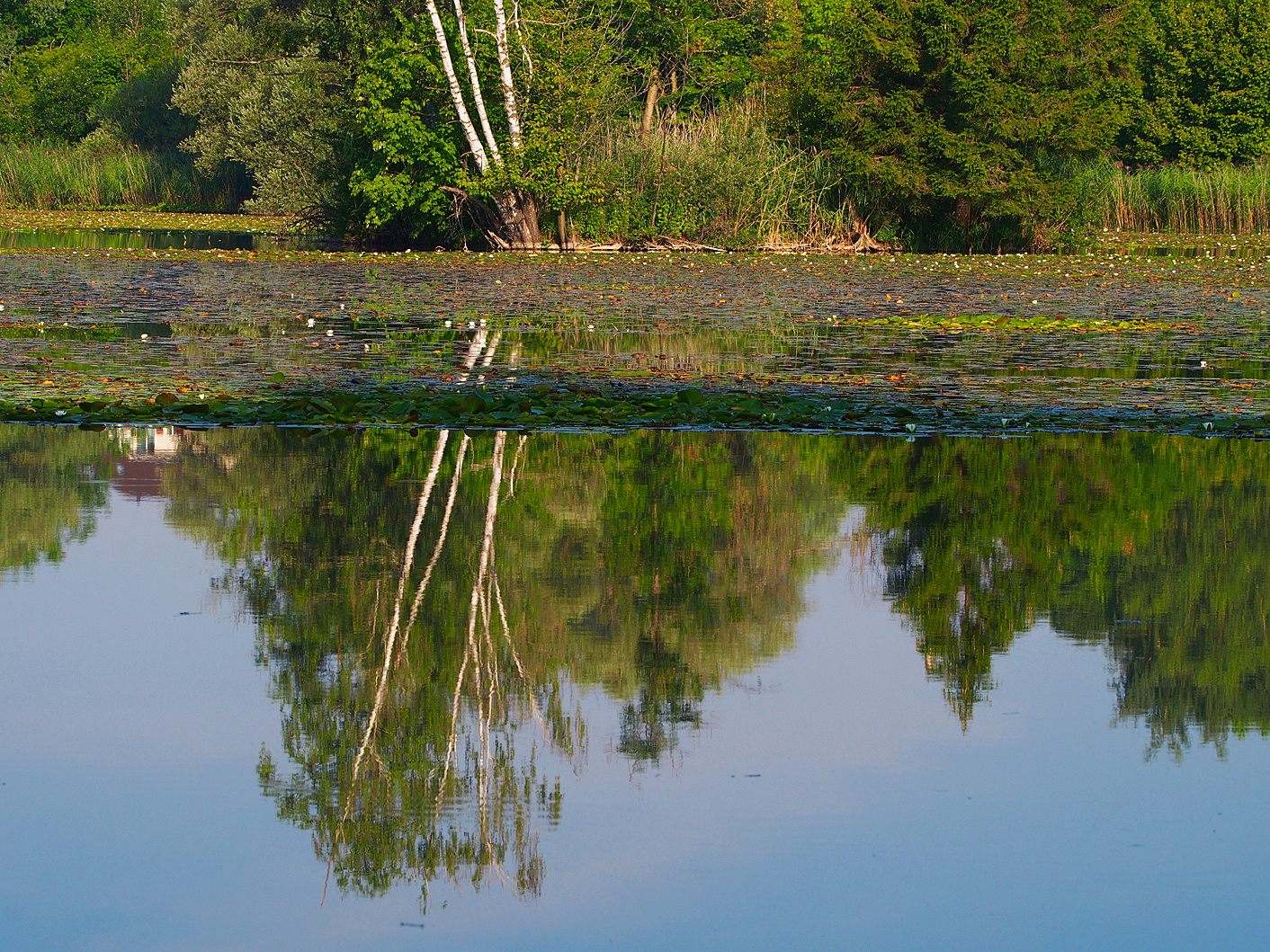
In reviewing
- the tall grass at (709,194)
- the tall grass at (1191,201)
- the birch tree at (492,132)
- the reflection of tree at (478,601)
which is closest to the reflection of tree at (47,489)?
the reflection of tree at (478,601)

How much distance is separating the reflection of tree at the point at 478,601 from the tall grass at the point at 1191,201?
2973 centimetres

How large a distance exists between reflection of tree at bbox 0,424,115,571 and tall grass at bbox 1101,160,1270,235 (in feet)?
99.0

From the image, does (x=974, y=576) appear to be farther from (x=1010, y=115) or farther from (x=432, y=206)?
(x=1010, y=115)

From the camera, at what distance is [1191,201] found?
36281 millimetres

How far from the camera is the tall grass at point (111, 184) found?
147ft

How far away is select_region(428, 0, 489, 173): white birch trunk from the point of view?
24984 millimetres

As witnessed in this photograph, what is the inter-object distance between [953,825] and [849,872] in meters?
0.37

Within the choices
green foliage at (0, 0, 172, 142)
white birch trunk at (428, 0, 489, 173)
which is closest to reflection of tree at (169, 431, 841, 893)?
white birch trunk at (428, 0, 489, 173)

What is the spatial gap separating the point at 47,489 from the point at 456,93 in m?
19.8

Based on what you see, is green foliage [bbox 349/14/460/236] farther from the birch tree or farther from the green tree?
the green tree

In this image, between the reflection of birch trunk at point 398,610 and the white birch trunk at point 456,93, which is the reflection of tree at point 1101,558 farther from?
the white birch trunk at point 456,93

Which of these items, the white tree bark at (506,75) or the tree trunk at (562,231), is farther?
the tree trunk at (562,231)

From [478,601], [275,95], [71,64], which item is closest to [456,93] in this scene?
[275,95]

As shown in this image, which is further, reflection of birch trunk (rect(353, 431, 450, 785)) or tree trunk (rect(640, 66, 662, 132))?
tree trunk (rect(640, 66, 662, 132))
